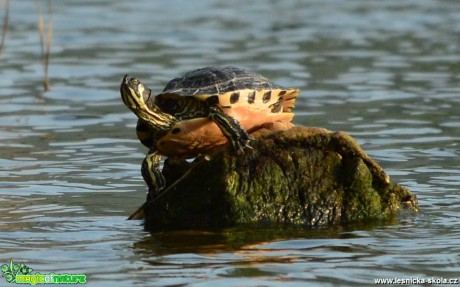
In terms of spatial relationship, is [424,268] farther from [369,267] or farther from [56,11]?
[56,11]

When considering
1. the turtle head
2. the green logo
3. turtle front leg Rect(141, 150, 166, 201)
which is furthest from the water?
the turtle head

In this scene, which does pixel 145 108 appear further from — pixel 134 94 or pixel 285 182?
pixel 285 182

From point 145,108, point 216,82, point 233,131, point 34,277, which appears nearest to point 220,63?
point 216,82

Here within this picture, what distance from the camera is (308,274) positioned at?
5824 mm

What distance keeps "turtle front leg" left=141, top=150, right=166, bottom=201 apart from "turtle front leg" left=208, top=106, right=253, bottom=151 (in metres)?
0.46

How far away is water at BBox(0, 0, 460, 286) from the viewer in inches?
242

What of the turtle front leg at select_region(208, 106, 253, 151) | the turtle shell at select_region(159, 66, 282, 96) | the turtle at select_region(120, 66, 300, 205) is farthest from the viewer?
the turtle shell at select_region(159, 66, 282, 96)

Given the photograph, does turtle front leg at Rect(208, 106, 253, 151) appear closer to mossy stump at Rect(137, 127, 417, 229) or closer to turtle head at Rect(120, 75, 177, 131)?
mossy stump at Rect(137, 127, 417, 229)

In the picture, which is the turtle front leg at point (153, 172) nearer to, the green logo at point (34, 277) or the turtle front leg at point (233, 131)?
the turtle front leg at point (233, 131)

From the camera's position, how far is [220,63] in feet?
46.7

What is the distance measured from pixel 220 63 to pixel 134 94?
737 centimetres

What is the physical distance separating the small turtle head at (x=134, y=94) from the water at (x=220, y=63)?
2.42ft

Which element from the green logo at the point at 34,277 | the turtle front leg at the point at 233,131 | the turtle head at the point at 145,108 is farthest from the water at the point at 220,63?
the turtle head at the point at 145,108

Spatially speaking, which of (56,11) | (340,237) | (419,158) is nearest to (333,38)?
(56,11)
